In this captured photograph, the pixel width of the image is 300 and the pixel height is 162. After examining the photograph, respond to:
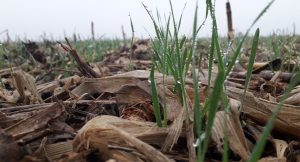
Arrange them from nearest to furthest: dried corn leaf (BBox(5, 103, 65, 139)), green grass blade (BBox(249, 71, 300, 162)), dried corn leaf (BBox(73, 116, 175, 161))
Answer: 1. green grass blade (BBox(249, 71, 300, 162))
2. dried corn leaf (BBox(73, 116, 175, 161))
3. dried corn leaf (BBox(5, 103, 65, 139))

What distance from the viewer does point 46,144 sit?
3.39 feet

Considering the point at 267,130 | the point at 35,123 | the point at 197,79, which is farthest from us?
the point at 35,123

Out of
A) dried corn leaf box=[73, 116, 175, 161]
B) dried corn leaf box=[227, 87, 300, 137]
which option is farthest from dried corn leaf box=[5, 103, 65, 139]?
dried corn leaf box=[227, 87, 300, 137]

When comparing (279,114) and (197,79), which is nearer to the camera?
(197,79)

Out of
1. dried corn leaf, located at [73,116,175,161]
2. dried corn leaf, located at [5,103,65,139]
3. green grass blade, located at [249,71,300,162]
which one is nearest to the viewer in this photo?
green grass blade, located at [249,71,300,162]

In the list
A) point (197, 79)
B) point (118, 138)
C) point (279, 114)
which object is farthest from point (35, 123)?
point (279, 114)

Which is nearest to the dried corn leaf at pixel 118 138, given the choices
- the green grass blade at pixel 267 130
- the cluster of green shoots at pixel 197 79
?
the cluster of green shoots at pixel 197 79

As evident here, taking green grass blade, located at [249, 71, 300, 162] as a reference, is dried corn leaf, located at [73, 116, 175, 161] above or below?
below

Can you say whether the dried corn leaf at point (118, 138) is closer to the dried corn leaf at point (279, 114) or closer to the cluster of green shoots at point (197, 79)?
the cluster of green shoots at point (197, 79)

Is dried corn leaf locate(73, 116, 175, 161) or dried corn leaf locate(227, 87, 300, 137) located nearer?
dried corn leaf locate(73, 116, 175, 161)

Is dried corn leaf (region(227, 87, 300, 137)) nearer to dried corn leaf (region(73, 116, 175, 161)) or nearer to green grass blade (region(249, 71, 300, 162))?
dried corn leaf (region(73, 116, 175, 161))

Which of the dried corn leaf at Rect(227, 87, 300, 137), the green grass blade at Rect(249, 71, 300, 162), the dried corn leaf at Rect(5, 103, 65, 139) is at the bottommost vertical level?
the dried corn leaf at Rect(227, 87, 300, 137)

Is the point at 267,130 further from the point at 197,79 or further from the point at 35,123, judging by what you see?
the point at 35,123

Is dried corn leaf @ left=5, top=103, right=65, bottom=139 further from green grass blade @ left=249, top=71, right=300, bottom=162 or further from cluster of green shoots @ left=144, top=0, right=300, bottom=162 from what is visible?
green grass blade @ left=249, top=71, right=300, bottom=162
